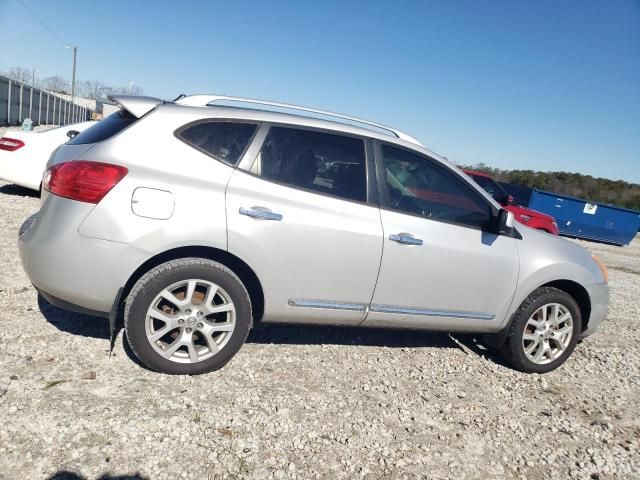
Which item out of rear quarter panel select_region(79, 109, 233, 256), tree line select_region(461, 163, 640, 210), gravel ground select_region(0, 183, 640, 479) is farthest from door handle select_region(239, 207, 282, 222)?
tree line select_region(461, 163, 640, 210)

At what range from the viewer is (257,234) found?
307 centimetres

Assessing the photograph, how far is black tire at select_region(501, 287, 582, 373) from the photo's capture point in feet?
13.0

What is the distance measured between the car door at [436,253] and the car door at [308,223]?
0.46 feet

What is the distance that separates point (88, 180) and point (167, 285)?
2.56 feet

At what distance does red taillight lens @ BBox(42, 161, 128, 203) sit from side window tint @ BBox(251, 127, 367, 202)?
858 millimetres

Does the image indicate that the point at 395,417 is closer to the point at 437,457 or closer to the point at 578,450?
the point at 437,457

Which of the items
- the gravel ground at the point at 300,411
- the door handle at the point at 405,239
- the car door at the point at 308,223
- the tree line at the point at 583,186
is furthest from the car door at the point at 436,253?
the tree line at the point at 583,186

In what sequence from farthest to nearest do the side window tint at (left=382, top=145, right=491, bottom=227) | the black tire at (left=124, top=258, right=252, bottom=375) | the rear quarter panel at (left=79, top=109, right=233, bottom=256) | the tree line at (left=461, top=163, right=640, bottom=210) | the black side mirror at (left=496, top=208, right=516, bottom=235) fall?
1. the tree line at (left=461, top=163, right=640, bottom=210)
2. the black side mirror at (left=496, top=208, right=516, bottom=235)
3. the side window tint at (left=382, top=145, right=491, bottom=227)
4. the black tire at (left=124, top=258, right=252, bottom=375)
5. the rear quarter panel at (left=79, top=109, right=233, bottom=256)

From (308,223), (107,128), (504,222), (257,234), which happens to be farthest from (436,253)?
(107,128)

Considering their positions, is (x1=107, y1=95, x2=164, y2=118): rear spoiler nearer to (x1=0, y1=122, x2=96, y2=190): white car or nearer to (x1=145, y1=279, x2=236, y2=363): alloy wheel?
(x1=145, y1=279, x2=236, y2=363): alloy wheel

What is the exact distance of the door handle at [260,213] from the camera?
3.04m

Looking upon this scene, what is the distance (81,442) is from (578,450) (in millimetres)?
2943

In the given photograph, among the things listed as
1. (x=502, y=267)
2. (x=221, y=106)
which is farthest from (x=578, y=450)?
(x=221, y=106)

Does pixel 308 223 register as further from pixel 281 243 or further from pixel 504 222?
pixel 504 222
